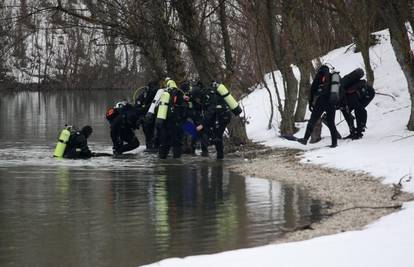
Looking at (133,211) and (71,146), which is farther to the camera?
(71,146)

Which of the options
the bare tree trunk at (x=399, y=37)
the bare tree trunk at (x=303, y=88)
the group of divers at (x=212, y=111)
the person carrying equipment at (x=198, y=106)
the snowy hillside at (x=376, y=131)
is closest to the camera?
the snowy hillside at (x=376, y=131)

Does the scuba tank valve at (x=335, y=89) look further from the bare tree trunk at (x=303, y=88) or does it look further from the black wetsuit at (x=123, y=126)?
the black wetsuit at (x=123, y=126)

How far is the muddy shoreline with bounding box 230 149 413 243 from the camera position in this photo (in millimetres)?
7895

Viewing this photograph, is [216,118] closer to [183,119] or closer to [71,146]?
[183,119]

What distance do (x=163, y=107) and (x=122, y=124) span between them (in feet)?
8.03

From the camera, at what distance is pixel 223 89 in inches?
604

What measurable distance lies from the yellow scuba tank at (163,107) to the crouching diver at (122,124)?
2.14 m

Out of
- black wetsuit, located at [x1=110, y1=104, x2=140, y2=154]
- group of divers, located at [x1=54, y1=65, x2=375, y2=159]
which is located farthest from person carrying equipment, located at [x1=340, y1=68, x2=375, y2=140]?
black wetsuit, located at [x1=110, y1=104, x2=140, y2=154]

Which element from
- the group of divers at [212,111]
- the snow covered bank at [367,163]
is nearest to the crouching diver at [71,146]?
the group of divers at [212,111]

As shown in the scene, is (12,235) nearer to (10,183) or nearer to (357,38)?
A: (10,183)

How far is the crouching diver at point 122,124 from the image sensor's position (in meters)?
Result: 17.1

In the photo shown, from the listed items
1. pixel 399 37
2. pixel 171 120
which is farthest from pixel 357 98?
pixel 171 120

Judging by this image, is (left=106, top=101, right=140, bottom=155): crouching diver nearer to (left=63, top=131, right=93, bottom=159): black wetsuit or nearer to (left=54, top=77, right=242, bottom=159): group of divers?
(left=54, top=77, right=242, bottom=159): group of divers

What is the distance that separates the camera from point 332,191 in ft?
34.1
